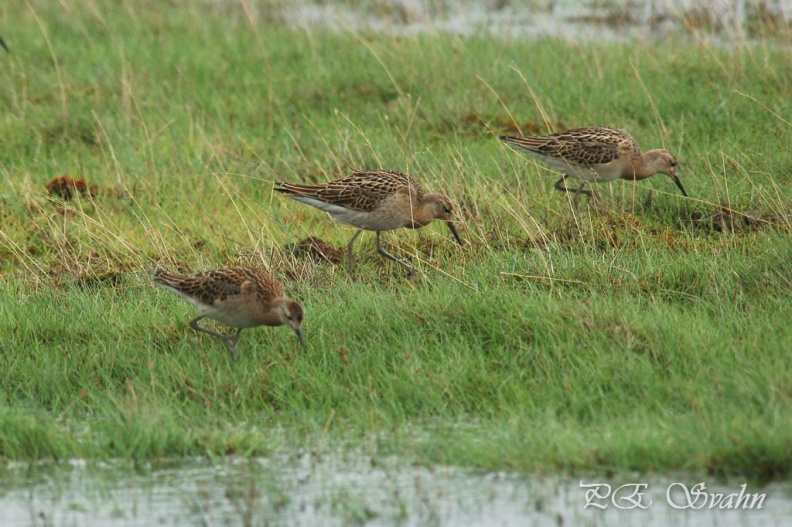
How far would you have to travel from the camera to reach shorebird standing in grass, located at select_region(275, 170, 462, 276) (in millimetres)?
10062

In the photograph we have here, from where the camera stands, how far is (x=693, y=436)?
6.45m

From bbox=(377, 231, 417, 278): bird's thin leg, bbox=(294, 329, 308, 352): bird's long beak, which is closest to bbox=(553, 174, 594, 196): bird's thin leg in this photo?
bbox=(377, 231, 417, 278): bird's thin leg

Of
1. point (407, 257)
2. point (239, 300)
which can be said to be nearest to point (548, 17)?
point (407, 257)

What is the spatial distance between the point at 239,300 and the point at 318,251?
2336 millimetres

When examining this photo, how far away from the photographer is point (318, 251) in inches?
405

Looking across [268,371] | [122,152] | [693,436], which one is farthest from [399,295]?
[122,152]

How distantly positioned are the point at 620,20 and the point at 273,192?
866 centimetres

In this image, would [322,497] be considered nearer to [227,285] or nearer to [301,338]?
[301,338]

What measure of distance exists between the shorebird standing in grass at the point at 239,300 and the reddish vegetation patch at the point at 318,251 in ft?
6.25

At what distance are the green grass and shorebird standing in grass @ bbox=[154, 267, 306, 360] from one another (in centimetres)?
25

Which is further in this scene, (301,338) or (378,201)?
(378,201)

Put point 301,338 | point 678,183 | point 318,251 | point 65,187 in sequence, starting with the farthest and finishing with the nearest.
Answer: point 65,187
point 678,183
point 318,251
point 301,338

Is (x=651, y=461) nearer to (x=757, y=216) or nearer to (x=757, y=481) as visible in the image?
(x=757, y=481)

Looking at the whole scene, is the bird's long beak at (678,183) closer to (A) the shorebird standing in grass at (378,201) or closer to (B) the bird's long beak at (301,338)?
(A) the shorebird standing in grass at (378,201)
